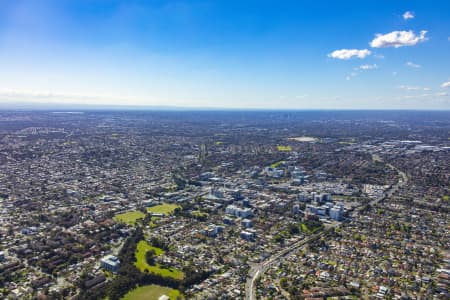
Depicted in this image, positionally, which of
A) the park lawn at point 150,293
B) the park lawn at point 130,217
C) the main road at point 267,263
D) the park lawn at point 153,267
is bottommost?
the park lawn at point 150,293

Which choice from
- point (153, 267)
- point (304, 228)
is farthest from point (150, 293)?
point (304, 228)

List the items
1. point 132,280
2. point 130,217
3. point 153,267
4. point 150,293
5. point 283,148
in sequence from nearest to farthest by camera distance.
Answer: point 150,293, point 132,280, point 153,267, point 130,217, point 283,148

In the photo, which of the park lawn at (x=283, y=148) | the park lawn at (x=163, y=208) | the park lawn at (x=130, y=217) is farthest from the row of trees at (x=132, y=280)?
the park lawn at (x=283, y=148)

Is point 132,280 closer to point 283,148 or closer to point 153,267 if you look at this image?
point 153,267

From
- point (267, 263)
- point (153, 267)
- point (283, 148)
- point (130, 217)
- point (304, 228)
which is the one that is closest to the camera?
point (153, 267)

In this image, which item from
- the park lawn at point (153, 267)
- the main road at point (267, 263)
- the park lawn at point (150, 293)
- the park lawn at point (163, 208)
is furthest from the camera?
the park lawn at point (163, 208)

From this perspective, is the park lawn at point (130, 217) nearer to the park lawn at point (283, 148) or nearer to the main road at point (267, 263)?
the main road at point (267, 263)

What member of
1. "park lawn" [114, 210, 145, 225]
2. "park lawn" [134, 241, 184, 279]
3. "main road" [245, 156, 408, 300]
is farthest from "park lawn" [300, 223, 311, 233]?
"park lawn" [114, 210, 145, 225]
